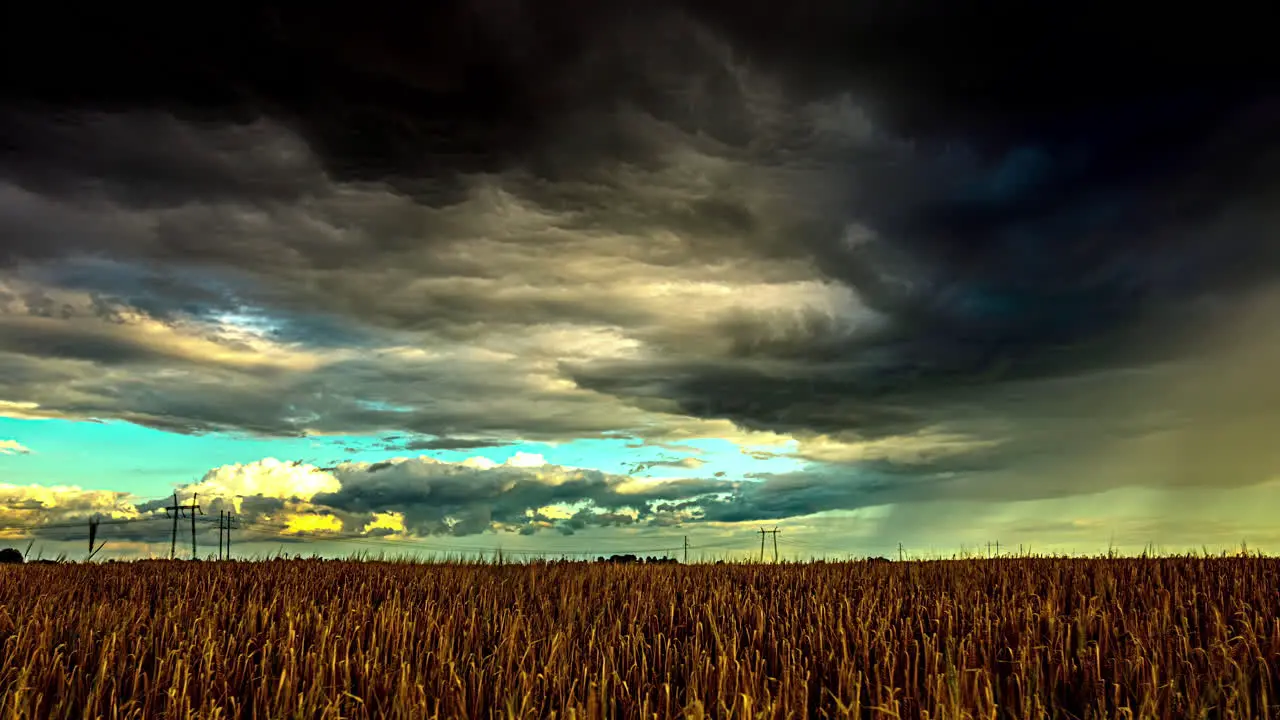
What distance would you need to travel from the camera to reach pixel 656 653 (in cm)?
692

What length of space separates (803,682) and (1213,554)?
1652 centimetres

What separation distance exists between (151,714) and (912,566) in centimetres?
1386

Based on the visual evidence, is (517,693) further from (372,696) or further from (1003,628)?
(1003,628)

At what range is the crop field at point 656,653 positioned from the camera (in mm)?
5547

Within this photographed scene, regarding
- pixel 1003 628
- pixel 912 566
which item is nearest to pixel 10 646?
pixel 1003 628

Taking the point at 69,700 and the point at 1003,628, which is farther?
the point at 1003,628

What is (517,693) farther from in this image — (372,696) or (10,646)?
(10,646)

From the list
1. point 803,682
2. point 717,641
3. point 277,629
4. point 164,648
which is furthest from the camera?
point 277,629

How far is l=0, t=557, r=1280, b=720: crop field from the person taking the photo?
5.55 meters

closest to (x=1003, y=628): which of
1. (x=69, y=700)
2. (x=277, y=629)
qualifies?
(x=277, y=629)

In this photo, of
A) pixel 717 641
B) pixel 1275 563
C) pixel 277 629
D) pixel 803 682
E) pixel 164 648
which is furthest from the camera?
pixel 1275 563

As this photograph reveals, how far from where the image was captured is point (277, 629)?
28.0ft

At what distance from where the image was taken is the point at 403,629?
7.89 m

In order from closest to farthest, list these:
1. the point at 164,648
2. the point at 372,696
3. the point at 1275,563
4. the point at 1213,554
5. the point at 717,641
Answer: the point at 372,696 < the point at 717,641 < the point at 164,648 < the point at 1275,563 < the point at 1213,554
